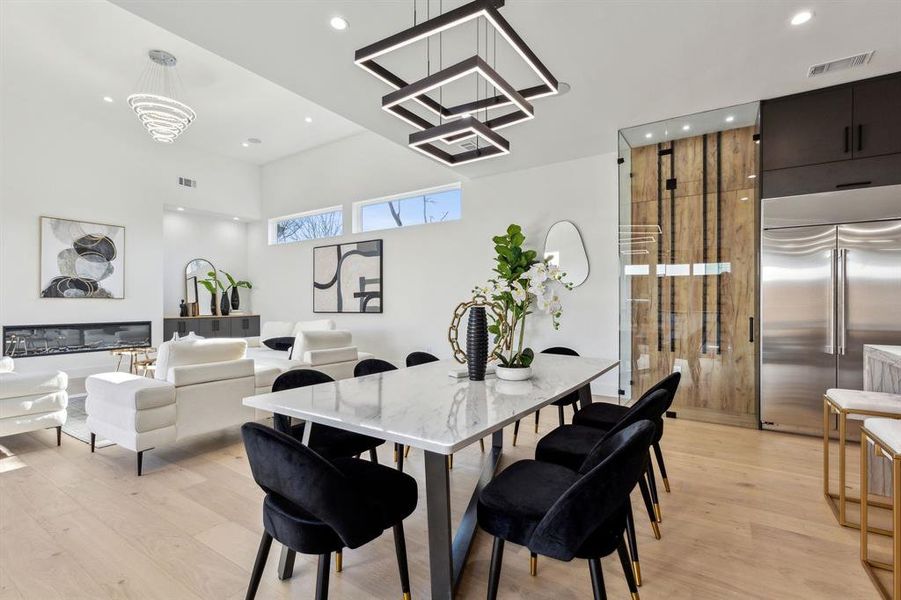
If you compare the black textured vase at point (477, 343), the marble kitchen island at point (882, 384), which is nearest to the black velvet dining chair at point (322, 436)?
the black textured vase at point (477, 343)

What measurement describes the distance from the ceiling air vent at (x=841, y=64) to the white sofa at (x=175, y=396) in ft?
16.7

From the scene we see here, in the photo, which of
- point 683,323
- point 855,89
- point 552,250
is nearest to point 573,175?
point 552,250

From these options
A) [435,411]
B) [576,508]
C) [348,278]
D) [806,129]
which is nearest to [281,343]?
[348,278]

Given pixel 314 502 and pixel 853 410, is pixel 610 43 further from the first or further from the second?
pixel 314 502

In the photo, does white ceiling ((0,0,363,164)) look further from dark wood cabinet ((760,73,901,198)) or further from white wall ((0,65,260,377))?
dark wood cabinet ((760,73,901,198))

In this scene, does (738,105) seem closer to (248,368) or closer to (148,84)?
(248,368)

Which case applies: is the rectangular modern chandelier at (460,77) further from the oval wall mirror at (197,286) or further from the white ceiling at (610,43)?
the oval wall mirror at (197,286)

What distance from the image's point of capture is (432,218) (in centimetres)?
665

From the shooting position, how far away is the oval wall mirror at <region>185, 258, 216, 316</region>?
27.0 feet

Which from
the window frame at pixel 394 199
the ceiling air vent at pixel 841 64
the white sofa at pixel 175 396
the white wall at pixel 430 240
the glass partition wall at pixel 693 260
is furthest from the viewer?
the window frame at pixel 394 199

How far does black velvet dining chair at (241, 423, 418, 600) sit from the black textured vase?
0.85 meters

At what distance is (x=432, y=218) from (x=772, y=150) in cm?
422

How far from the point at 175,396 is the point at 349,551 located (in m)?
1.96

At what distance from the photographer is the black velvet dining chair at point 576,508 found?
1.18 metres
